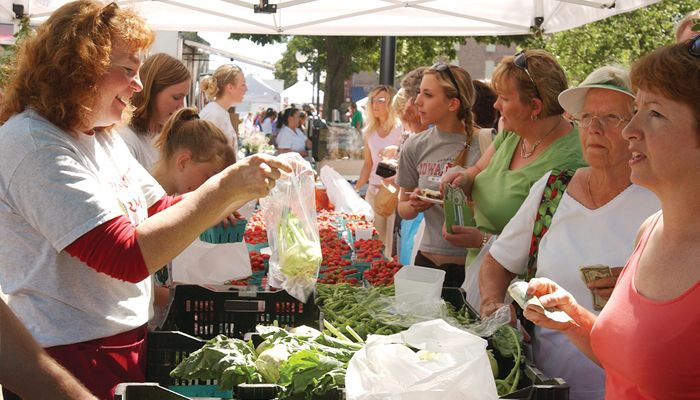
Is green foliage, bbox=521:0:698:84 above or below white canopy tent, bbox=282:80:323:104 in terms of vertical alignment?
above

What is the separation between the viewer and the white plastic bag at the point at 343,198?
24.5ft

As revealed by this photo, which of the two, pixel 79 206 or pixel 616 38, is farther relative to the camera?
pixel 616 38

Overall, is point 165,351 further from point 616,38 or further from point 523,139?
point 616,38

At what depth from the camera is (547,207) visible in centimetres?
293

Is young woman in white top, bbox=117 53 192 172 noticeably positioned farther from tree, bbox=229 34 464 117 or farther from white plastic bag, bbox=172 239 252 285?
tree, bbox=229 34 464 117

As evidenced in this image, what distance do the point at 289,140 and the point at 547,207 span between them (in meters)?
14.2

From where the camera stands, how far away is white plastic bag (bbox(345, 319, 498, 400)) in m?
1.90

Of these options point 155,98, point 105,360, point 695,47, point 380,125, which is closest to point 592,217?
point 695,47

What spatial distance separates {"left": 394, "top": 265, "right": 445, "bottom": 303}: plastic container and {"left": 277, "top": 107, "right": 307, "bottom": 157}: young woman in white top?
44.6 ft

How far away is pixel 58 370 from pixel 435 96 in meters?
3.42

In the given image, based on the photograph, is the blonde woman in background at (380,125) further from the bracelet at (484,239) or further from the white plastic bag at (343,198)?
the bracelet at (484,239)

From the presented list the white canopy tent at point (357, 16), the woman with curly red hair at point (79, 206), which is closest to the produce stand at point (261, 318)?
the woman with curly red hair at point (79, 206)

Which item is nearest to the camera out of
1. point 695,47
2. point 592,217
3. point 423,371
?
point 695,47

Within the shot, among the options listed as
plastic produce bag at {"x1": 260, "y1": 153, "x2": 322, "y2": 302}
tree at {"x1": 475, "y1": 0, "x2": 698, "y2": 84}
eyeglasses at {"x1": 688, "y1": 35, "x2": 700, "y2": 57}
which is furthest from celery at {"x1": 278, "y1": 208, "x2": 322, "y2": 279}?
tree at {"x1": 475, "y1": 0, "x2": 698, "y2": 84}
